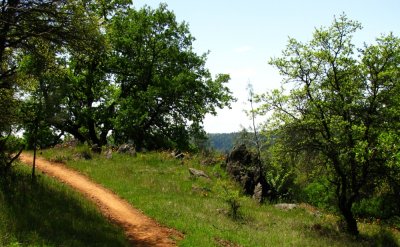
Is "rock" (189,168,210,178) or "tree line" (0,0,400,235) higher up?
"tree line" (0,0,400,235)

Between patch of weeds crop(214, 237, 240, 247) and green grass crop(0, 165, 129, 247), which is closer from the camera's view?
green grass crop(0, 165, 129, 247)

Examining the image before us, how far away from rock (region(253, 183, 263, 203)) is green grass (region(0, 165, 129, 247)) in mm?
10890

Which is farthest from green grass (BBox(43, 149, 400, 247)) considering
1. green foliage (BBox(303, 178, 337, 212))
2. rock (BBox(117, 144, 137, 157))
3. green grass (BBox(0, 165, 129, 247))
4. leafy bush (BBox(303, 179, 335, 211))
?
leafy bush (BBox(303, 179, 335, 211))

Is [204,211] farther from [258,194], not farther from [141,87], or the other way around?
[141,87]

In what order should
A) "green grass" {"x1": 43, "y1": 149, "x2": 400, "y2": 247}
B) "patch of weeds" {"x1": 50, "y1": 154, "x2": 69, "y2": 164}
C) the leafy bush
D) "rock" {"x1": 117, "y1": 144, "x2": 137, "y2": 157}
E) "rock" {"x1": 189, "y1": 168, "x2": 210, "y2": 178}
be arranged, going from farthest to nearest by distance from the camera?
"rock" {"x1": 117, "y1": 144, "x2": 137, "y2": 157} → the leafy bush → "patch of weeds" {"x1": 50, "y1": 154, "x2": 69, "y2": 164} → "rock" {"x1": 189, "y1": 168, "x2": 210, "y2": 178} → "green grass" {"x1": 43, "y1": 149, "x2": 400, "y2": 247}

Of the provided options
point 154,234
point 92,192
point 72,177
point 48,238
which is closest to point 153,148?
point 72,177

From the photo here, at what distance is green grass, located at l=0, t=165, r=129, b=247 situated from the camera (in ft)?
37.7

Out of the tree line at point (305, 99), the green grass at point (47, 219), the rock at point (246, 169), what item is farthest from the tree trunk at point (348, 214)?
the green grass at point (47, 219)

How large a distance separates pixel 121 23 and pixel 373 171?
983 inches

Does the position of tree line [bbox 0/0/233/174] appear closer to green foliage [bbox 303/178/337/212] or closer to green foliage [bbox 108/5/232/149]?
green foliage [bbox 108/5/232/149]

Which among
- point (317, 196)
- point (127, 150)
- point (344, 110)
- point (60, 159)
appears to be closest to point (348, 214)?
point (344, 110)

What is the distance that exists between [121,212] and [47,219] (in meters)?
5.10

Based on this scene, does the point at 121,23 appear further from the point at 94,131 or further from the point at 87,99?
the point at 94,131

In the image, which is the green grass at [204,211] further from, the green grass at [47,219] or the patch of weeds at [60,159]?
the green grass at [47,219]
